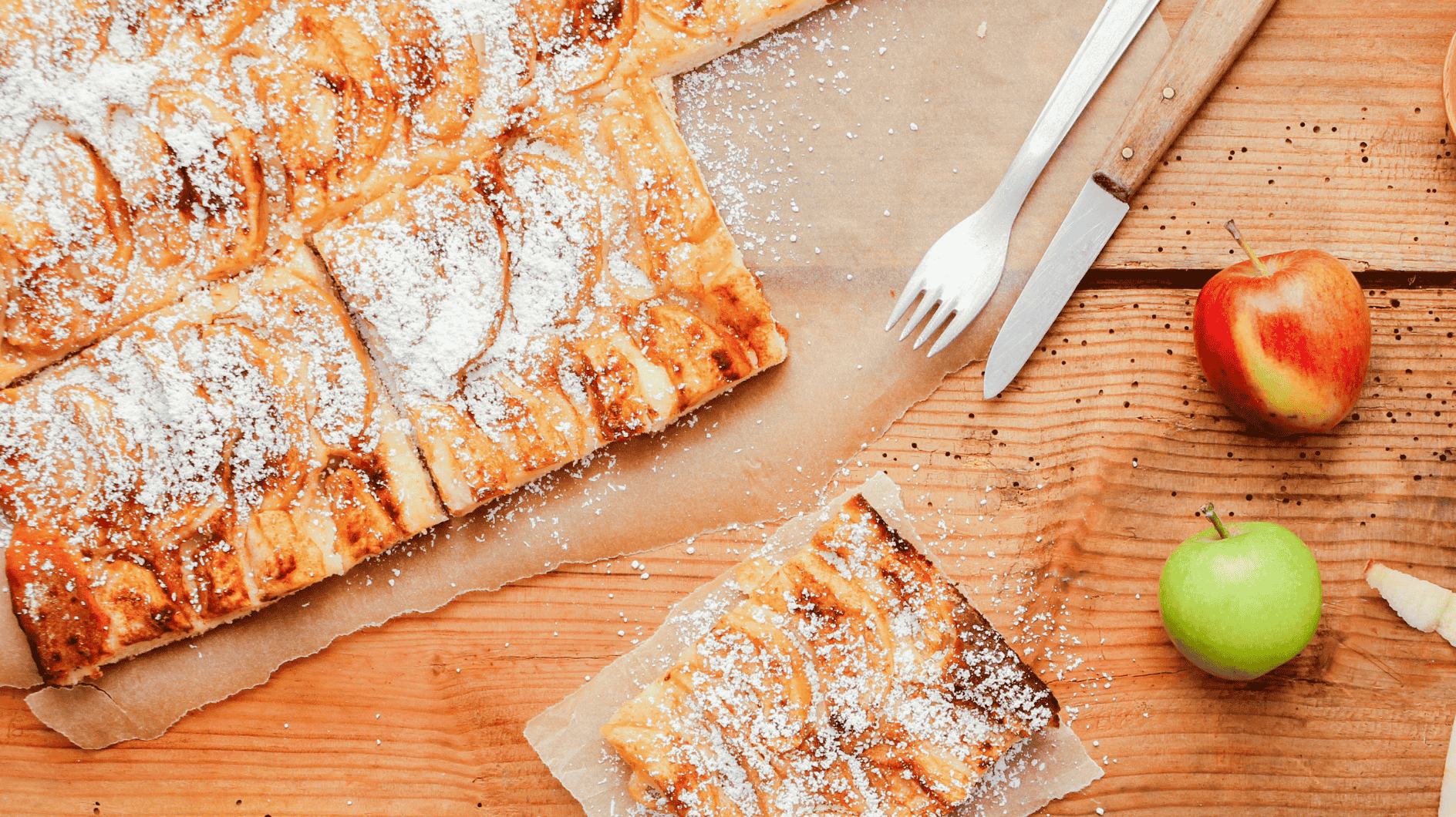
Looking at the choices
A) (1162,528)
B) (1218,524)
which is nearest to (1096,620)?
(1162,528)

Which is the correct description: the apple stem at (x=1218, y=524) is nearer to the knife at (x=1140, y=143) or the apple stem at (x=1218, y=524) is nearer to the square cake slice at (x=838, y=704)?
the knife at (x=1140, y=143)

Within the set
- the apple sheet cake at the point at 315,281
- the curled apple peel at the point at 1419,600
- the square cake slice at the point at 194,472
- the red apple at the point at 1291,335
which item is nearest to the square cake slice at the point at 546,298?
the apple sheet cake at the point at 315,281

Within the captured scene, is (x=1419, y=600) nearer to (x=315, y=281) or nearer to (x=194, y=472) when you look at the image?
(x=315, y=281)

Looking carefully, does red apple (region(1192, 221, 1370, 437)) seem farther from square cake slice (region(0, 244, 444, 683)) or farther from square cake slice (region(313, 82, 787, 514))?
square cake slice (region(0, 244, 444, 683))

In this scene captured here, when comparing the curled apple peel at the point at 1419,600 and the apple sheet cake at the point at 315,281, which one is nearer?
the apple sheet cake at the point at 315,281

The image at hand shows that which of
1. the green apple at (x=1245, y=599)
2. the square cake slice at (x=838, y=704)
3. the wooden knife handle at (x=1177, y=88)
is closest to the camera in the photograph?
the green apple at (x=1245, y=599)

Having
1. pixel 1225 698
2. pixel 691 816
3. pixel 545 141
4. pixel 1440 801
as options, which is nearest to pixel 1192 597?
pixel 1225 698
